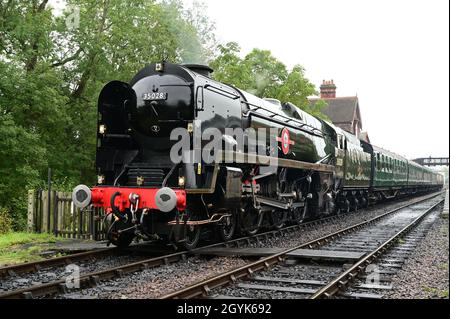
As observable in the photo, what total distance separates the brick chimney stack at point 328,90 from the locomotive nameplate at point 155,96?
47871 mm

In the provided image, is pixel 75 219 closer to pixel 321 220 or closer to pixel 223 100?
pixel 223 100

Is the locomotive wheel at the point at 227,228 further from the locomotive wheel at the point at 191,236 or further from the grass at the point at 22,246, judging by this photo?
the grass at the point at 22,246

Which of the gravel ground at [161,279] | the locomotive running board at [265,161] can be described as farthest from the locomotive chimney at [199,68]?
the gravel ground at [161,279]

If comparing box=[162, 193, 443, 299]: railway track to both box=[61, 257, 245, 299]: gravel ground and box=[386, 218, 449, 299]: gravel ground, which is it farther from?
box=[61, 257, 245, 299]: gravel ground

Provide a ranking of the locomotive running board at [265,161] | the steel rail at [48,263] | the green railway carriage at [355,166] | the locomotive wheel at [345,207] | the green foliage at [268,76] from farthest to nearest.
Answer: the green foliage at [268,76] → the locomotive wheel at [345,207] → the green railway carriage at [355,166] → the locomotive running board at [265,161] → the steel rail at [48,263]

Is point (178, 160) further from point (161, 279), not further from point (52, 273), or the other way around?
point (52, 273)

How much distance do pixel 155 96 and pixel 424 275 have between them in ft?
18.2

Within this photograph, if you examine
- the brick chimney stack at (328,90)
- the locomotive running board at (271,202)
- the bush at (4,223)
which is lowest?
the bush at (4,223)

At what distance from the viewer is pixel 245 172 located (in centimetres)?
1063

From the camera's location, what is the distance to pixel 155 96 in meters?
8.95

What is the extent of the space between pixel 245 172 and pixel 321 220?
21.0 feet

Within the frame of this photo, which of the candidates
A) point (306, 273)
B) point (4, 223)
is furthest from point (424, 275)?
point (4, 223)

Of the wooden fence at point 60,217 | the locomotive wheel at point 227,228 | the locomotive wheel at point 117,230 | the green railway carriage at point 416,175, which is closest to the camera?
the locomotive wheel at point 117,230

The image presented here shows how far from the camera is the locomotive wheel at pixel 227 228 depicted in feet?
32.8
